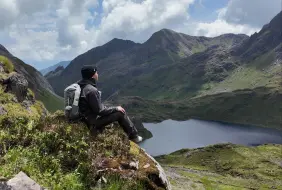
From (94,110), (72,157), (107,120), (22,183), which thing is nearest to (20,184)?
(22,183)

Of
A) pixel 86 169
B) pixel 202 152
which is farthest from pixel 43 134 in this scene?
pixel 202 152

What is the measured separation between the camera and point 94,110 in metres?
13.7

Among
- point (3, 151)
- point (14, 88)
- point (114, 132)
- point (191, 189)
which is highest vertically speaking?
point (14, 88)

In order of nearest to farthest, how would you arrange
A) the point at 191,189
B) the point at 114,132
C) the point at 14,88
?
the point at 114,132 → the point at 14,88 → the point at 191,189

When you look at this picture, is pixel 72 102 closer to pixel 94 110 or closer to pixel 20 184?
pixel 94 110

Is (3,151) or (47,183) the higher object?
(3,151)

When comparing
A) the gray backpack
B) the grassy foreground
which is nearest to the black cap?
the gray backpack

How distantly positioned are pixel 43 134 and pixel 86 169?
8.46ft

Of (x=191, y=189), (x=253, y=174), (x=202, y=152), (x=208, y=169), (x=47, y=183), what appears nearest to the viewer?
(x=47, y=183)

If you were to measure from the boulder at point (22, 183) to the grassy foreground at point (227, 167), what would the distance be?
267ft

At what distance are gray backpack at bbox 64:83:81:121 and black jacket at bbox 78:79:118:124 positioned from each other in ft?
0.65

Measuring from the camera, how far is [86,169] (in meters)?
11.3

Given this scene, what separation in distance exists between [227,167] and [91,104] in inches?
4848

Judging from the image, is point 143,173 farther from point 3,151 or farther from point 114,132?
point 3,151
